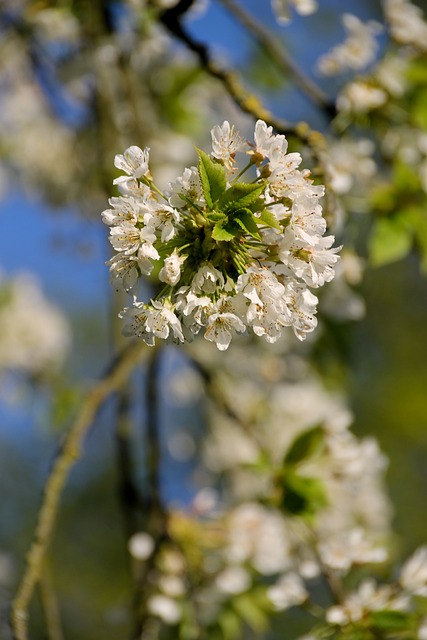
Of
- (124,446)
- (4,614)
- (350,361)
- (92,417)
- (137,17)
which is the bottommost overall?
(4,614)

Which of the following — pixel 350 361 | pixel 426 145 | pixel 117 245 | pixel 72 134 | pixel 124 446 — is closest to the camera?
pixel 117 245

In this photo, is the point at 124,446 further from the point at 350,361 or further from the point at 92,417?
the point at 350,361

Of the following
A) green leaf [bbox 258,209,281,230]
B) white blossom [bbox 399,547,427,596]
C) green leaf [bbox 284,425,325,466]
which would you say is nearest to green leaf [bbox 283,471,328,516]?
green leaf [bbox 284,425,325,466]

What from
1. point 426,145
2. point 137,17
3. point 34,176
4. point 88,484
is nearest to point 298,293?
point 426,145

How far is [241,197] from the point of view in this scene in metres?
0.90

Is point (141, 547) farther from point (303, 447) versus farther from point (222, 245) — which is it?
point (222, 245)

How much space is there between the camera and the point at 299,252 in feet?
2.99

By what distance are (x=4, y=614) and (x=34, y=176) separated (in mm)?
2078

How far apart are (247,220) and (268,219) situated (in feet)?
0.10

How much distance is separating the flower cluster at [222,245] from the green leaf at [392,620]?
0.61m

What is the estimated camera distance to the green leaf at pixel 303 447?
165cm

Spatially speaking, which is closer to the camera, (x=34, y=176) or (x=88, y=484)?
(x=34, y=176)

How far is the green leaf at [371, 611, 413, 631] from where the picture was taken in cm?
130

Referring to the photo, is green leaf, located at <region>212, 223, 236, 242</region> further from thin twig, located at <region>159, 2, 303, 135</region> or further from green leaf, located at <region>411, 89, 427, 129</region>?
green leaf, located at <region>411, 89, 427, 129</region>
